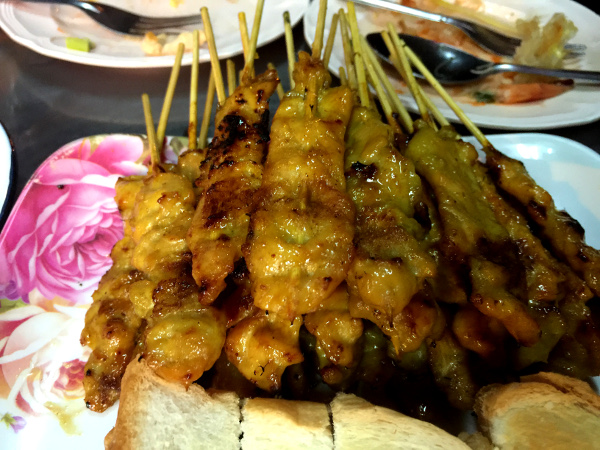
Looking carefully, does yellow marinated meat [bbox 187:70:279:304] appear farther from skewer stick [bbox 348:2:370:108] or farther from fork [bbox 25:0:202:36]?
fork [bbox 25:0:202:36]

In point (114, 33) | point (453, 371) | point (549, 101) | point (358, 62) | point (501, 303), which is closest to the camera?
point (501, 303)

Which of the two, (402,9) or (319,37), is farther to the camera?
(402,9)

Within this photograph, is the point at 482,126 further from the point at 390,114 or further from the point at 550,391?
the point at 550,391

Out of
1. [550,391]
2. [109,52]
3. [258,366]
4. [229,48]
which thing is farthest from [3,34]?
[550,391]

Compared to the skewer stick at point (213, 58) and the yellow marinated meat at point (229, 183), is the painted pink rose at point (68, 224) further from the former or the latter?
the yellow marinated meat at point (229, 183)

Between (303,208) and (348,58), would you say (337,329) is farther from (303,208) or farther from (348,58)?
(348,58)

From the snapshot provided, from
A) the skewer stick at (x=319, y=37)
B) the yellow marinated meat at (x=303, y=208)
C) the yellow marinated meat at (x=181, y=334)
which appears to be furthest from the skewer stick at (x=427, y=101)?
the yellow marinated meat at (x=181, y=334)

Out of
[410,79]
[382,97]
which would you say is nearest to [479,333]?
[382,97]
